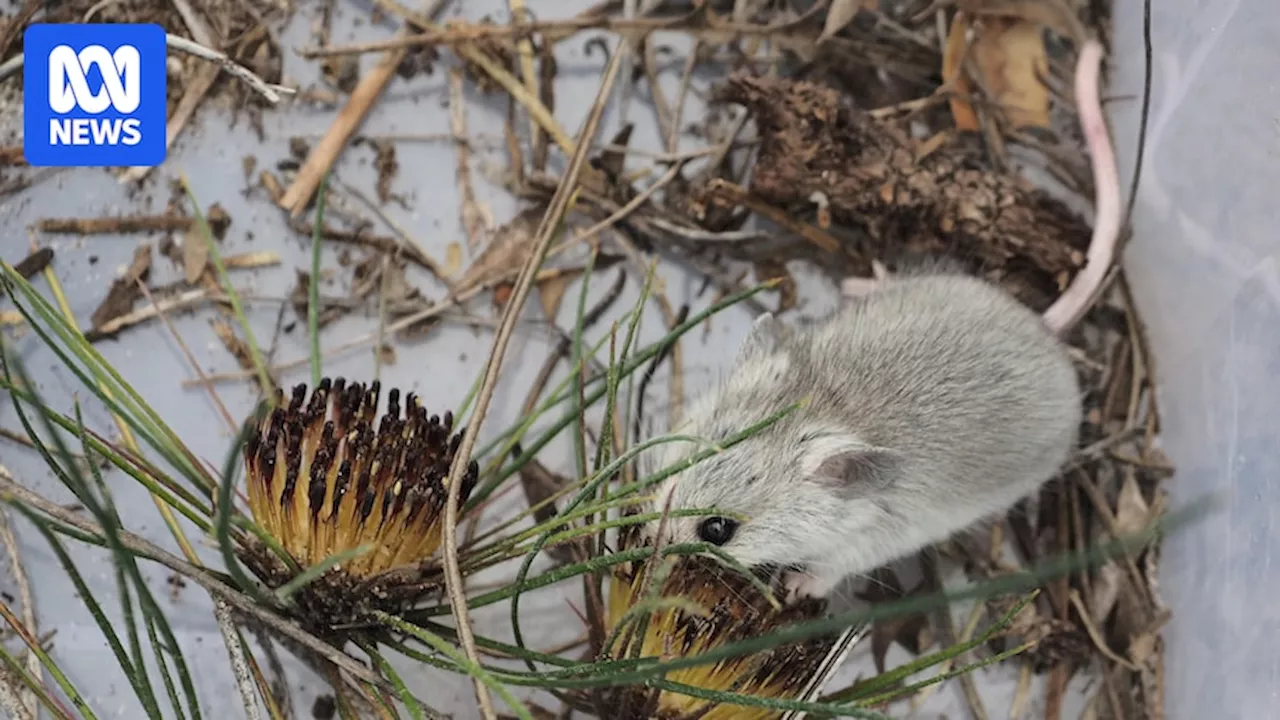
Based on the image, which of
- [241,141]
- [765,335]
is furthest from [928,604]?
[241,141]

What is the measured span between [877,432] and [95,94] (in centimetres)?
189

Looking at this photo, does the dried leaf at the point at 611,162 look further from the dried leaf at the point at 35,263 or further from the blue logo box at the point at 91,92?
the dried leaf at the point at 35,263

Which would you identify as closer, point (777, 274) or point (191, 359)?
point (191, 359)

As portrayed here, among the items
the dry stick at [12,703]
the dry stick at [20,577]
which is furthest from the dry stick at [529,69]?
the dry stick at [12,703]

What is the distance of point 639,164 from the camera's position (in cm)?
268

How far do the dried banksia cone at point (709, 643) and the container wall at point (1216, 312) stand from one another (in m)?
0.91

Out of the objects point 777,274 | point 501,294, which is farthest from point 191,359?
point 777,274

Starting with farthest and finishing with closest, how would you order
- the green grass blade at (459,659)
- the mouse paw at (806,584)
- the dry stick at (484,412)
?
the mouse paw at (806,584)
the dry stick at (484,412)
the green grass blade at (459,659)

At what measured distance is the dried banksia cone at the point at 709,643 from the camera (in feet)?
6.22

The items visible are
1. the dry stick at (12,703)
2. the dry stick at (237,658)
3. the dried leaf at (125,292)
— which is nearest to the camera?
the dry stick at (237,658)

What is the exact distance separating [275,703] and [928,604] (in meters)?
1.28

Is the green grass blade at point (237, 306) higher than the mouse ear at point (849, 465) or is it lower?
lower

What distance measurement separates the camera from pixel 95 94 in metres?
2.41

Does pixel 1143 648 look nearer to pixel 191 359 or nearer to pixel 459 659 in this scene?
pixel 459 659
